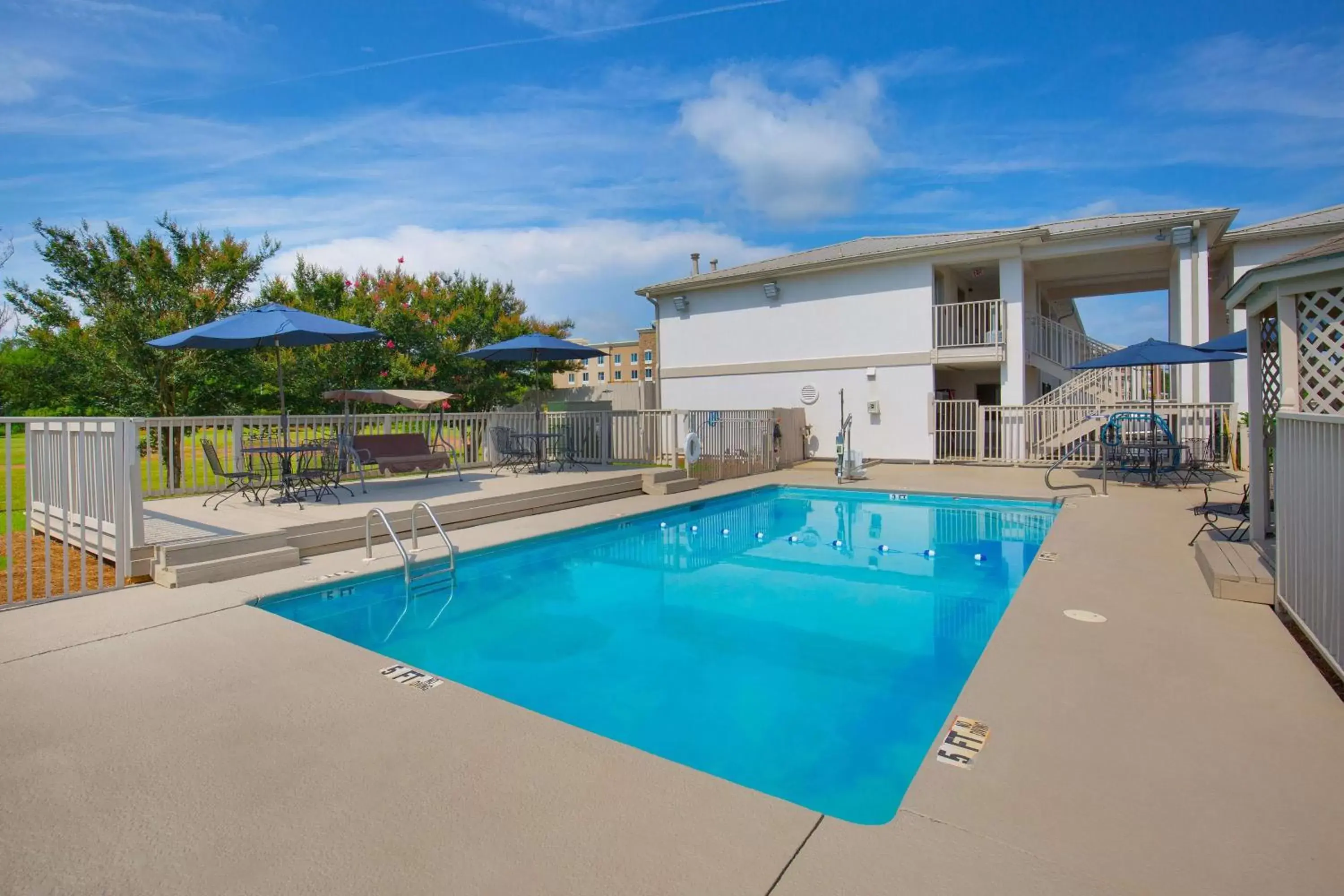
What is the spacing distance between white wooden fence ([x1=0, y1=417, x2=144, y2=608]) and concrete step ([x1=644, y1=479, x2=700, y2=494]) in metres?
6.97

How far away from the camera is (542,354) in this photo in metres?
12.7

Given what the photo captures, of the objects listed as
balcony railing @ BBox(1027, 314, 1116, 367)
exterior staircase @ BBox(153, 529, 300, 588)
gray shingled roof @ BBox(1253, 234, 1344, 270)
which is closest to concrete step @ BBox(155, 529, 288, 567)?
exterior staircase @ BBox(153, 529, 300, 588)

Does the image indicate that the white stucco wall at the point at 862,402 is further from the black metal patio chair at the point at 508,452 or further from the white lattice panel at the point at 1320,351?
the white lattice panel at the point at 1320,351

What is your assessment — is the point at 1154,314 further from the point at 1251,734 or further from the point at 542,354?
the point at 1251,734

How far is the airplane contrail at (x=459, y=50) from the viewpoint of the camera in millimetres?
11320

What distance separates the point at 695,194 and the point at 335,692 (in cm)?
2071

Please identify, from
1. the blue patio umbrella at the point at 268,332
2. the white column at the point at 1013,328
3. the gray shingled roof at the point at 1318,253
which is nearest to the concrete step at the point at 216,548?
the blue patio umbrella at the point at 268,332

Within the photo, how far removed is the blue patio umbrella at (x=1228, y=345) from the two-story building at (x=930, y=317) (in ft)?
18.4

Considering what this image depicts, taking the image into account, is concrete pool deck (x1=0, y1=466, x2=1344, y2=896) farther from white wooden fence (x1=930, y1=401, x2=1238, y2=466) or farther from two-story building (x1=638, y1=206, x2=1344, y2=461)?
two-story building (x1=638, y1=206, x2=1344, y2=461)

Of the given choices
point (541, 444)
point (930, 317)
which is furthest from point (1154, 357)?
point (541, 444)

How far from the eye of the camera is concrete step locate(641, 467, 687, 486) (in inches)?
445

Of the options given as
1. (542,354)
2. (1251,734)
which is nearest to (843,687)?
(1251,734)

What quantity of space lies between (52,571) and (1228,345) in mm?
13160

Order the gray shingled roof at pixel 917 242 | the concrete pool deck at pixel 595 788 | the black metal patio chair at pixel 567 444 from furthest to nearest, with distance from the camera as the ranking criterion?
1. the black metal patio chair at pixel 567 444
2. the gray shingled roof at pixel 917 242
3. the concrete pool deck at pixel 595 788
